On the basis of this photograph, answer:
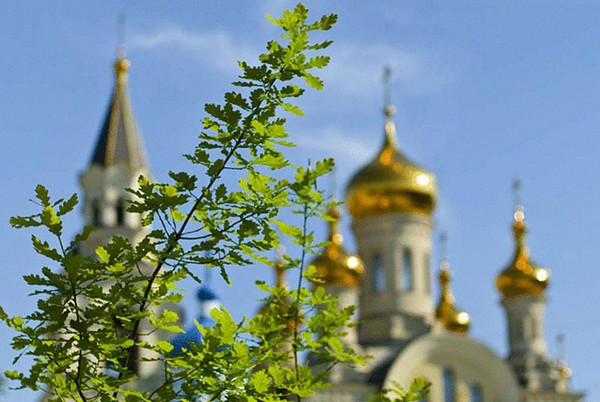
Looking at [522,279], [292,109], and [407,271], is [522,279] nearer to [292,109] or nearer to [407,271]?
[407,271]

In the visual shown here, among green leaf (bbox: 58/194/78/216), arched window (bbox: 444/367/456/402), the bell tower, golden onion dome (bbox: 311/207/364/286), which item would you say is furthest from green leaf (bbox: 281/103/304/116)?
arched window (bbox: 444/367/456/402)

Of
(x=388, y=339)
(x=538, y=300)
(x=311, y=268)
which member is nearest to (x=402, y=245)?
(x=388, y=339)

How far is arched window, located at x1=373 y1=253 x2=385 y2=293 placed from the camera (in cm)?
2191

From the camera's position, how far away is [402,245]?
21984mm

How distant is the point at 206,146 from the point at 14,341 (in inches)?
28.7

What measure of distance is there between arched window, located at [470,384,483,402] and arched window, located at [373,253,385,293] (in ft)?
8.17

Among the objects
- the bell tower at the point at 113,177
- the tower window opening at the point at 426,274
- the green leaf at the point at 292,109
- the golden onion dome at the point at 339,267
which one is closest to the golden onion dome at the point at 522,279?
the tower window opening at the point at 426,274

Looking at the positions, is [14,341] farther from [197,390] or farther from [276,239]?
[276,239]

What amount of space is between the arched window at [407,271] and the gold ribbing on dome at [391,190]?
0.91 meters

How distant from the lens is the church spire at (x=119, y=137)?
775 inches

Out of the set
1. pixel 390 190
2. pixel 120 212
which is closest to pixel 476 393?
pixel 390 190

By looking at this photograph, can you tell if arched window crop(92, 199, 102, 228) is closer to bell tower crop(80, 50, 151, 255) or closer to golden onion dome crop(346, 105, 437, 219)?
bell tower crop(80, 50, 151, 255)

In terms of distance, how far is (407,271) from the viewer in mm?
21906

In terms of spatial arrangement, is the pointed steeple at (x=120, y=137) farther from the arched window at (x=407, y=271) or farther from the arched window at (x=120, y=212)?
the arched window at (x=407, y=271)
